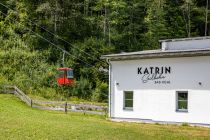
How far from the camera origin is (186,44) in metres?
29.9

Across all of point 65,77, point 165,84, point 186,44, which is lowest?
point 165,84

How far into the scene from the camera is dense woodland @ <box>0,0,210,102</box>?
52.7 metres

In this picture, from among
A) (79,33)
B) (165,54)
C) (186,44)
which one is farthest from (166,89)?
(79,33)

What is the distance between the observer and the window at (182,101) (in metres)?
27.8

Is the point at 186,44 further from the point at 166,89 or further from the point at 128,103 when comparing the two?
the point at 128,103

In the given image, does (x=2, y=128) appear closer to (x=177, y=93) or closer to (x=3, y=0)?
(x=177, y=93)

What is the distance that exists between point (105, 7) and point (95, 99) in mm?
18966

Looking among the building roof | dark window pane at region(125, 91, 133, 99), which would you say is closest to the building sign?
the building roof

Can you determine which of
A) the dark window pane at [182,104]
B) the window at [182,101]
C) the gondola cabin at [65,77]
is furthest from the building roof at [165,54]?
the gondola cabin at [65,77]

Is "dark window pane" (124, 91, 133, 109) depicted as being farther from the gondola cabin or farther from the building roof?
the gondola cabin

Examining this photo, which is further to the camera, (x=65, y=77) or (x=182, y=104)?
(x=65, y=77)

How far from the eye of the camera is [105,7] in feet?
215

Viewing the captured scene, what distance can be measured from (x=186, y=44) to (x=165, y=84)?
3.15 meters

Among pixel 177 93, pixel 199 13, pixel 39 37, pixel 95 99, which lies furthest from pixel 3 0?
pixel 177 93
